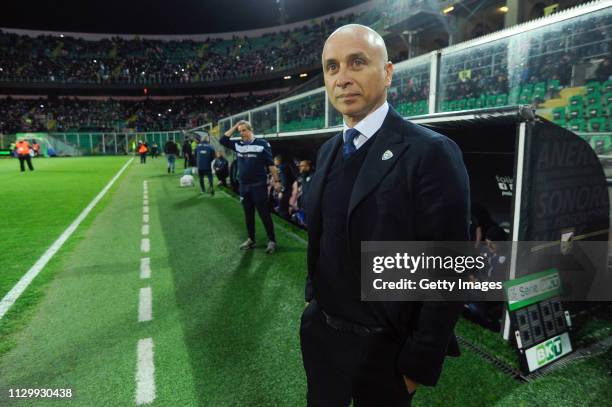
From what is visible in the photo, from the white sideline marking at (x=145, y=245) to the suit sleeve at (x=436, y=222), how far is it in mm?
6327

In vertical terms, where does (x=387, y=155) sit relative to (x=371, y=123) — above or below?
below

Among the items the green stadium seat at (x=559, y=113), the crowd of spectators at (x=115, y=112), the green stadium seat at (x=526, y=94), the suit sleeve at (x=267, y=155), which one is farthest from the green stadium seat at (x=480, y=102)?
the crowd of spectators at (x=115, y=112)

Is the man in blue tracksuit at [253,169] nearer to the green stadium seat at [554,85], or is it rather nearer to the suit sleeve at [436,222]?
the green stadium seat at [554,85]

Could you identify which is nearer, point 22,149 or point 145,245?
Result: point 145,245

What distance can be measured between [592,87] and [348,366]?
13.7 feet

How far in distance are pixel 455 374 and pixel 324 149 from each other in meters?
2.38

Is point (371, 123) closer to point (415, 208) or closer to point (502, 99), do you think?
point (415, 208)

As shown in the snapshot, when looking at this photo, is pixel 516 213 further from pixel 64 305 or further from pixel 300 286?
pixel 64 305

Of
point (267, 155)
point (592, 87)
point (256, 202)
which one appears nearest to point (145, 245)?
point (256, 202)

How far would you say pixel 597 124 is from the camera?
4.17 m

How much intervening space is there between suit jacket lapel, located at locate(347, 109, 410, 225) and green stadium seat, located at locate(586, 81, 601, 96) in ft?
12.0

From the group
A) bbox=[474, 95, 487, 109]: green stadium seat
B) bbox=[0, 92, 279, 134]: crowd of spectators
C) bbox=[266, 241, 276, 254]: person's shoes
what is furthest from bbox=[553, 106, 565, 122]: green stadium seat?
bbox=[0, 92, 279, 134]: crowd of spectators

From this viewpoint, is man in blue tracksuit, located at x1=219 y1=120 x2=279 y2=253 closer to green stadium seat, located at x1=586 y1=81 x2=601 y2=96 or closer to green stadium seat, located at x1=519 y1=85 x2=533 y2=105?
green stadium seat, located at x1=519 y1=85 x2=533 y2=105

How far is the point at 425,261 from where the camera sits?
151cm
